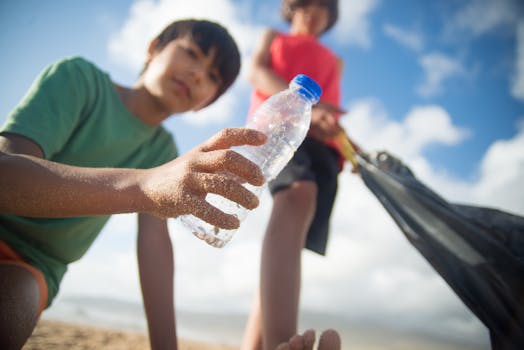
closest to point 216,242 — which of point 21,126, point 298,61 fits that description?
point 21,126

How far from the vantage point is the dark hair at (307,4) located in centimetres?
268

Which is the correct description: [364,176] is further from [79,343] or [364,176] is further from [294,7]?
[79,343]

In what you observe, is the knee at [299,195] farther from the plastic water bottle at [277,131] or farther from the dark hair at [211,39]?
the dark hair at [211,39]

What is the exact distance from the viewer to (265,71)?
89.8 inches

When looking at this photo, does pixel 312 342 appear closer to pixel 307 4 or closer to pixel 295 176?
pixel 295 176

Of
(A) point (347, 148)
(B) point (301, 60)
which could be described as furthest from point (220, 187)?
(B) point (301, 60)

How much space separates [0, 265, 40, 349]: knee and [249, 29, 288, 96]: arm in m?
1.70

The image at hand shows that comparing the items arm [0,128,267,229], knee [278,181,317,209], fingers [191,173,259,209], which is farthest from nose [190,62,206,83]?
fingers [191,173,259,209]

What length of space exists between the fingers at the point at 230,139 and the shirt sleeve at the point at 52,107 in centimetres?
86

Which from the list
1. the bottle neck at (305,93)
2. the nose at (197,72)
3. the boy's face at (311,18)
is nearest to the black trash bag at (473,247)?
the bottle neck at (305,93)

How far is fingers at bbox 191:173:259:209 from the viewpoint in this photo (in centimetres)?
75

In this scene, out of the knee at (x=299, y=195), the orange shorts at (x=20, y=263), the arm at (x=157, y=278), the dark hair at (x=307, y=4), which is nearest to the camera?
the orange shorts at (x=20, y=263)

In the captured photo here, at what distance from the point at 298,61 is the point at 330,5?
662 mm

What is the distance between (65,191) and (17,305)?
86 cm
